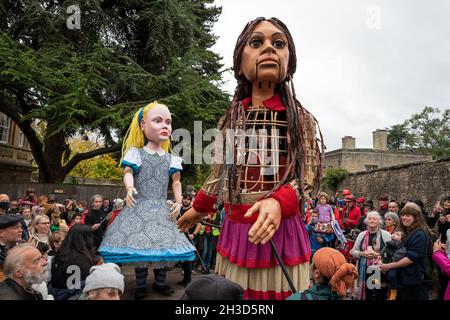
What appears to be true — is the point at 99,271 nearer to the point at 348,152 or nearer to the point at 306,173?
the point at 306,173

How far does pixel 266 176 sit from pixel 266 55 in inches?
31.2

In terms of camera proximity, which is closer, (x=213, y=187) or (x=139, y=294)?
(x=213, y=187)

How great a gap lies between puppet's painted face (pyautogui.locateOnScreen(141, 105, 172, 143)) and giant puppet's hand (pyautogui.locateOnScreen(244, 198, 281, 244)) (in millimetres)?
2069

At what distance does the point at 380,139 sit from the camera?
27.4m

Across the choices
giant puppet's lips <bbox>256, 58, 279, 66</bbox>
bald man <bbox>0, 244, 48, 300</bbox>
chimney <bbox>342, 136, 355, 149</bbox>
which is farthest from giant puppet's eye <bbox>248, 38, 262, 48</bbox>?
chimney <bbox>342, 136, 355, 149</bbox>

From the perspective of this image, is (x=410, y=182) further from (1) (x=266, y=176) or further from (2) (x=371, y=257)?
(1) (x=266, y=176)

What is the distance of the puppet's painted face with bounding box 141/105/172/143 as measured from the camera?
156 inches

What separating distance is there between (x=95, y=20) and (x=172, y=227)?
1037 centimetres

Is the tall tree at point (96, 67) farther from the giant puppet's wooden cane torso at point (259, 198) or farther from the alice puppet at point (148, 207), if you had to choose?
the giant puppet's wooden cane torso at point (259, 198)

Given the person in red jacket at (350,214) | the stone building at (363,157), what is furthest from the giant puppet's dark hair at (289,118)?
the stone building at (363,157)

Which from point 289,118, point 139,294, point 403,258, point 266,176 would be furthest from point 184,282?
point 289,118

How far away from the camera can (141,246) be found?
144 inches

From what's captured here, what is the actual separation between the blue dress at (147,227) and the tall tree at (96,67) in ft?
21.8
